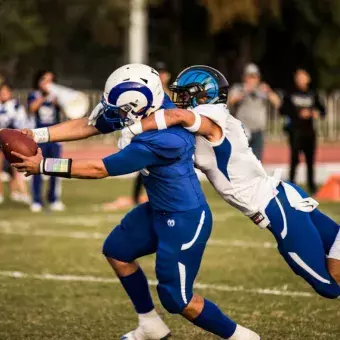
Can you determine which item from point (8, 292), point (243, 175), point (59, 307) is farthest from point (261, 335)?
point (8, 292)

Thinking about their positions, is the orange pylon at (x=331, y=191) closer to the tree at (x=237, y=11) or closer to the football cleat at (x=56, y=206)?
the football cleat at (x=56, y=206)

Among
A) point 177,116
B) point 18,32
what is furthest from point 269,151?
point 177,116

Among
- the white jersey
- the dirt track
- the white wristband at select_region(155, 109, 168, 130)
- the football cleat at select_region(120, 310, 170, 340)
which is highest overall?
the white wristband at select_region(155, 109, 168, 130)

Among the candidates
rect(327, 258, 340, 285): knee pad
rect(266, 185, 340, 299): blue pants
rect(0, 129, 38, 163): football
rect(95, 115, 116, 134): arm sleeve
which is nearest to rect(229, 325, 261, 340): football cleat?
rect(266, 185, 340, 299): blue pants

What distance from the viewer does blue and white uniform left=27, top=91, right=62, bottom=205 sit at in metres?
14.5

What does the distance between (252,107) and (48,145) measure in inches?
120

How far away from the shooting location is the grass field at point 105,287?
25.3 ft

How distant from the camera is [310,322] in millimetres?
7887

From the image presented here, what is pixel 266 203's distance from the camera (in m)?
7.00

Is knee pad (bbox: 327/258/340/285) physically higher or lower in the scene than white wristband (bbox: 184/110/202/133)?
lower

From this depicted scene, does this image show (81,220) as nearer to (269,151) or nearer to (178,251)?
(178,251)

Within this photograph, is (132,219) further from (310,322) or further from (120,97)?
(310,322)

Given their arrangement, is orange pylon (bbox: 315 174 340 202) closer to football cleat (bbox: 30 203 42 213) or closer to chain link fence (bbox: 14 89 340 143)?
football cleat (bbox: 30 203 42 213)

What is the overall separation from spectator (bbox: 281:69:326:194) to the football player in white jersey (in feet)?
30.0
